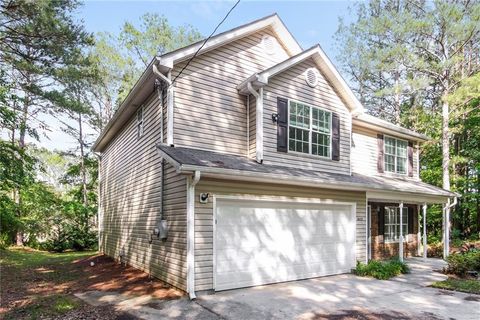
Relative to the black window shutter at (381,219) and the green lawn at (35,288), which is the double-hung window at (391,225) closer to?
the black window shutter at (381,219)

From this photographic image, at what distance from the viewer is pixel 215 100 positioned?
27.6ft

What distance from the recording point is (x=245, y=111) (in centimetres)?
891

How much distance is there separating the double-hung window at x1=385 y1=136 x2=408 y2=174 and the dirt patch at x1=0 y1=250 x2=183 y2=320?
9.68 metres

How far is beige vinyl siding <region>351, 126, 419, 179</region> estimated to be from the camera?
1197 cm

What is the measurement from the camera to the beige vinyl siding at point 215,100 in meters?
7.88

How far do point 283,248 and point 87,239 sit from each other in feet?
47.4

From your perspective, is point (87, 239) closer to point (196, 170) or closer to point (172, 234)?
point (172, 234)

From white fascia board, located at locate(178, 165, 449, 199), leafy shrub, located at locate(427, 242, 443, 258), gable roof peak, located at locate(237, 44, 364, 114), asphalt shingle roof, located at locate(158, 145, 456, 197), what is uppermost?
gable roof peak, located at locate(237, 44, 364, 114)

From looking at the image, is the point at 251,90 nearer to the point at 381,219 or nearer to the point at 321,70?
the point at 321,70

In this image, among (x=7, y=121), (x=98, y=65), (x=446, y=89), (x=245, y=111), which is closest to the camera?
(x=245, y=111)

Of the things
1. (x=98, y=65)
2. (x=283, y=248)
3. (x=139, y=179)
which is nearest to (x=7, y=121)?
(x=139, y=179)

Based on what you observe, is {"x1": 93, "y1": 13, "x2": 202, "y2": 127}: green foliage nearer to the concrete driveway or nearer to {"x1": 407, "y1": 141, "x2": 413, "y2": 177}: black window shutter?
{"x1": 407, "y1": 141, "x2": 413, "y2": 177}: black window shutter

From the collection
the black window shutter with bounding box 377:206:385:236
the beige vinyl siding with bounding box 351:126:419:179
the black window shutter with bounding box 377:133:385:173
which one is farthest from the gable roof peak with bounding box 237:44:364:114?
the black window shutter with bounding box 377:206:385:236

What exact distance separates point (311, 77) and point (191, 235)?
579cm
